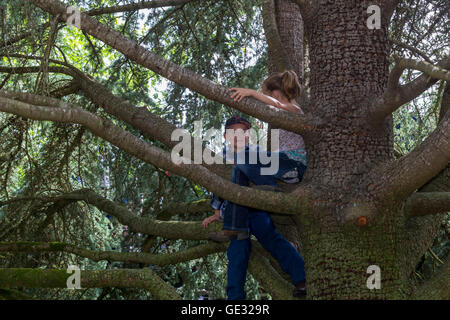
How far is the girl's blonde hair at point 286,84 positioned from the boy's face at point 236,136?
334mm

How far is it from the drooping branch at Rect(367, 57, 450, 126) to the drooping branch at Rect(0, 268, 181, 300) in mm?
1519

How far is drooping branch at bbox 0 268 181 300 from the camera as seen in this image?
9.32 feet

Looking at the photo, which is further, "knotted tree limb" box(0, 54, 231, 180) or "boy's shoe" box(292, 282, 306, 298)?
"knotted tree limb" box(0, 54, 231, 180)

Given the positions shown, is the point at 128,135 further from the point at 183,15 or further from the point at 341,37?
the point at 183,15

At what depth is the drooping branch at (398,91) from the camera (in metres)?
2.56

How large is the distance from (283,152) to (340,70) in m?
0.65

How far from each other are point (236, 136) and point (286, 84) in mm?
487

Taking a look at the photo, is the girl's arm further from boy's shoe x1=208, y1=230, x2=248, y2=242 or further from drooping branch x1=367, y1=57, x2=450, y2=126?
boy's shoe x1=208, y1=230, x2=248, y2=242

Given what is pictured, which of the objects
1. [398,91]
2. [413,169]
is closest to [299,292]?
[413,169]

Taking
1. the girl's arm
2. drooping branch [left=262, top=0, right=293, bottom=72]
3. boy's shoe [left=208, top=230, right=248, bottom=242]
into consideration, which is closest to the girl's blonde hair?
the girl's arm

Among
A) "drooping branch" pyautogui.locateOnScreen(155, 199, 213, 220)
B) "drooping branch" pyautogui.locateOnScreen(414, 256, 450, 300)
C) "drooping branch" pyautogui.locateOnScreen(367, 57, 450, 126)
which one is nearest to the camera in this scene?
"drooping branch" pyautogui.locateOnScreen(367, 57, 450, 126)

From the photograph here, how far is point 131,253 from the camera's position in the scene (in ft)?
11.1
